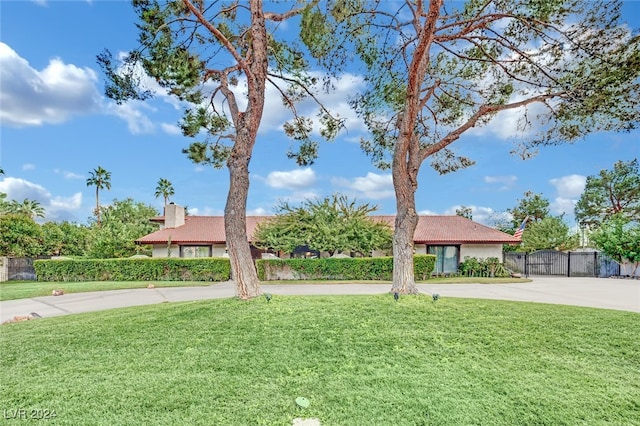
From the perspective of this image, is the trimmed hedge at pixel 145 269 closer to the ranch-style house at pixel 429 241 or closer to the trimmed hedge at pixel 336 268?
the trimmed hedge at pixel 336 268

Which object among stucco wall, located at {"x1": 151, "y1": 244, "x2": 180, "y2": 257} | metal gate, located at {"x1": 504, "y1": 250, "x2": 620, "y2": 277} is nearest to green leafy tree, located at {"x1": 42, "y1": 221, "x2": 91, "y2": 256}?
stucco wall, located at {"x1": 151, "y1": 244, "x2": 180, "y2": 257}

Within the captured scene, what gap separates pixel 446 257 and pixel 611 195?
1960cm

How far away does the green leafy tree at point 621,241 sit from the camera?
66.1 feet

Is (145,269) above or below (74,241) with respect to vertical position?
below

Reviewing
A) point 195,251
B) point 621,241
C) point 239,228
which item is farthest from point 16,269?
point 621,241

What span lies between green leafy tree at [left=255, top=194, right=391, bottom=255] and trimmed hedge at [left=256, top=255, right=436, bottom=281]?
51.9 inches

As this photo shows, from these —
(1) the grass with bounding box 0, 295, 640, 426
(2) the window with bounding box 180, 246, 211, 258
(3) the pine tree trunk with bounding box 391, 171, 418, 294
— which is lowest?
(1) the grass with bounding box 0, 295, 640, 426

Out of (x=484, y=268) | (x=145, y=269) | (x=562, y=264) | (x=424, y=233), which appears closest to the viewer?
(x=145, y=269)

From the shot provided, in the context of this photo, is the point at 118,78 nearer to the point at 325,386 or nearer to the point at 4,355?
the point at 4,355

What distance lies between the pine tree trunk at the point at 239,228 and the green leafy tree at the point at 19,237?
861 inches

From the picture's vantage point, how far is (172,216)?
24.7 metres

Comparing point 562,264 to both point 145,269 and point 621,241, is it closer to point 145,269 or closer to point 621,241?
point 621,241

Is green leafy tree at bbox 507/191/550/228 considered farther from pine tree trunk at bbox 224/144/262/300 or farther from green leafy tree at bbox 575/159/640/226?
pine tree trunk at bbox 224/144/262/300

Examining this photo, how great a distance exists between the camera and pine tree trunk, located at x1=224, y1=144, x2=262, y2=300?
24.2 ft
